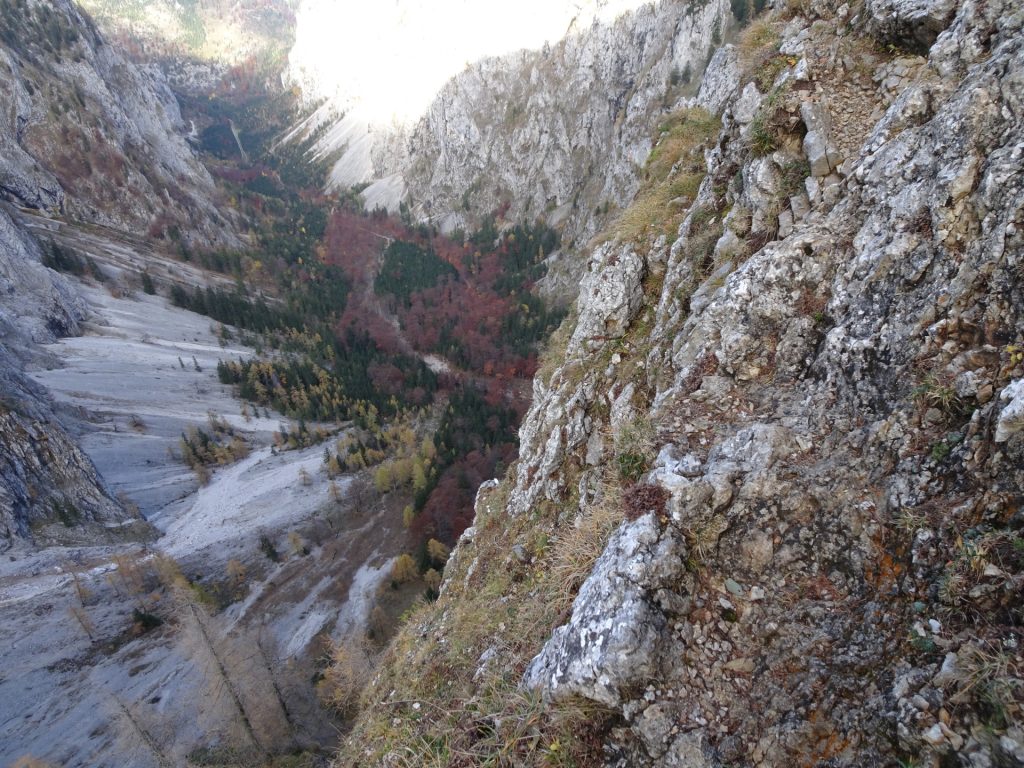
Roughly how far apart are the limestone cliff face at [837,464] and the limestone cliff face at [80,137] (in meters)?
142

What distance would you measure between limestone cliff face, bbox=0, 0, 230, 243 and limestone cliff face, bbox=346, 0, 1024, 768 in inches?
5609

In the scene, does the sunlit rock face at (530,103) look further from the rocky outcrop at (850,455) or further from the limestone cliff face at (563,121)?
the rocky outcrop at (850,455)

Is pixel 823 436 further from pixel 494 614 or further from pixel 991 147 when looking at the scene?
pixel 494 614

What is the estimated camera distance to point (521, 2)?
146 metres

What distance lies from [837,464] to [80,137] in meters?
158

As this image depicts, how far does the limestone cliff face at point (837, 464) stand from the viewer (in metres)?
4.31

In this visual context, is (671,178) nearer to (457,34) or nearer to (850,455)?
(850,455)

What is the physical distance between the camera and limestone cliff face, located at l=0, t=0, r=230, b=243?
100 meters

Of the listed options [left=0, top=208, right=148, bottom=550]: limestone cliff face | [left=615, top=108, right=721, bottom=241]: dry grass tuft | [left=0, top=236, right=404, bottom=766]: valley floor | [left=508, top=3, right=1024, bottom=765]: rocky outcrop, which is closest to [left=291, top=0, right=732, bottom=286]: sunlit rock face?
[left=0, top=236, right=404, bottom=766]: valley floor

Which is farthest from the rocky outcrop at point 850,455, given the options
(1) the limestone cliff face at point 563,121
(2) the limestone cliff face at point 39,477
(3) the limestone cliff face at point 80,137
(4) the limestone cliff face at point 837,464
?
(3) the limestone cliff face at point 80,137

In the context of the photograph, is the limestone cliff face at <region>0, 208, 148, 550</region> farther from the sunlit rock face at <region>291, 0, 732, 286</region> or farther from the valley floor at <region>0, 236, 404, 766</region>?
the sunlit rock face at <region>291, 0, 732, 286</region>

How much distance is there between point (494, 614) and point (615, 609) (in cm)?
518

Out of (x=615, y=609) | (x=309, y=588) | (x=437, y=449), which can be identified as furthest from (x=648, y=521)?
(x=437, y=449)

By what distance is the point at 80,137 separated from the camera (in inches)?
4291
